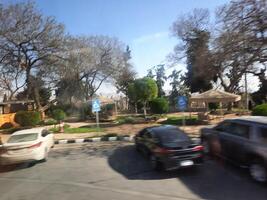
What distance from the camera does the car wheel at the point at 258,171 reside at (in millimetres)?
9764

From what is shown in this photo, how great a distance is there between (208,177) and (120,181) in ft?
8.84

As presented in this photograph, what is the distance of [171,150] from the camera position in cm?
1144

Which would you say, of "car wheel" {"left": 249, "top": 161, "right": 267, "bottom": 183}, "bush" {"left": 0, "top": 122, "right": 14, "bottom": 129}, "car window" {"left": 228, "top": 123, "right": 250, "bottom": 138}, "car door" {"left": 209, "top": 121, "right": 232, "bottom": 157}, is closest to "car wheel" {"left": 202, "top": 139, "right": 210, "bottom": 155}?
"car door" {"left": 209, "top": 121, "right": 232, "bottom": 157}

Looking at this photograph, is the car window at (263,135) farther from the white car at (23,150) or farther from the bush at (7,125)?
the bush at (7,125)

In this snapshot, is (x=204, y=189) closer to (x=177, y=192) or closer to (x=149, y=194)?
(x=177, y=192)

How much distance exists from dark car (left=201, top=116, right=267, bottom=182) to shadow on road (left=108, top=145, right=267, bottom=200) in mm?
385

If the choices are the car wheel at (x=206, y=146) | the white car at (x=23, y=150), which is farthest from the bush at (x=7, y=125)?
the car wheel at (x=206, y=146)

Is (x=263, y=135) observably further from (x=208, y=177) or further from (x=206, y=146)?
(x=206, y=146)

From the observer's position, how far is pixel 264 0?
16.4 meters

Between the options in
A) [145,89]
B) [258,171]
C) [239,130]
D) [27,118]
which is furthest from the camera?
[145,89]

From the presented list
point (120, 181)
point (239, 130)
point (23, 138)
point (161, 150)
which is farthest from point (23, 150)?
point (239, 130)

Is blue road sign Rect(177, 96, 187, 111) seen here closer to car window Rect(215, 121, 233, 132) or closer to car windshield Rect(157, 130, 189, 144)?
car window Rect(215, 121, 233, 132)

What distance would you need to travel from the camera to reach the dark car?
32.6 feet

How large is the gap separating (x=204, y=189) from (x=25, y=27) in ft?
93.4
